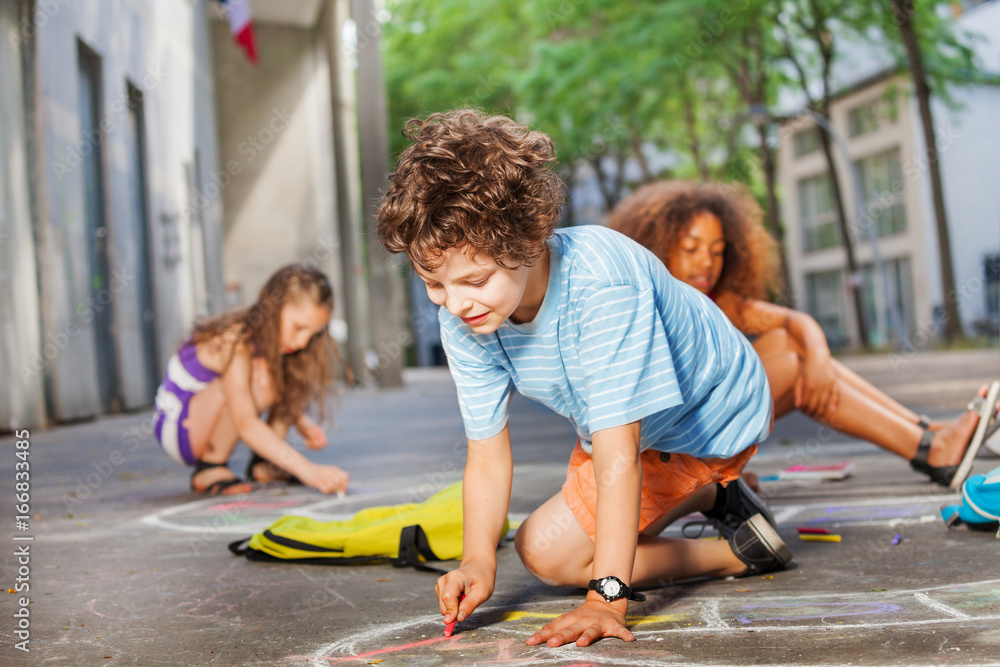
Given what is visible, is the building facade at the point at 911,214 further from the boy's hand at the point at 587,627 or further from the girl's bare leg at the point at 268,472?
the boy's hand at the point at 587,627

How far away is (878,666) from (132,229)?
11709 mm

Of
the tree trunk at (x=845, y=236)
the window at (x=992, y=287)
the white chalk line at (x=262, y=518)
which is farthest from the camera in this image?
the window at (x=992, y=287)

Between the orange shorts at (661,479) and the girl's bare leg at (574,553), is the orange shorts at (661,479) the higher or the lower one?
the higher one

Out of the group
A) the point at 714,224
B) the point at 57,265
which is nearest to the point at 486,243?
the point at 714,224

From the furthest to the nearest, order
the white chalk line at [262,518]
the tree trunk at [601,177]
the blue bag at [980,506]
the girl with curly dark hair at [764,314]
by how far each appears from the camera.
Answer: the tree trunk at [601,177] < the white chalk line at [262,518] < the girl with curly dark hair at [764,314] < the blue bag at [980,506]

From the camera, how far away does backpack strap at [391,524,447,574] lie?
2.83 meters

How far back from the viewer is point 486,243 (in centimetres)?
186

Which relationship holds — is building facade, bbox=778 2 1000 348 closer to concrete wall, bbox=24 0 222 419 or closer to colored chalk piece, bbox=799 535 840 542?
concrete wall, bbox=24 0 222 419

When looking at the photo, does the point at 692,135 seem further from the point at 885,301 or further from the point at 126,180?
the point at 126,180

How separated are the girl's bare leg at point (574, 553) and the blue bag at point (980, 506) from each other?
825 millimetres

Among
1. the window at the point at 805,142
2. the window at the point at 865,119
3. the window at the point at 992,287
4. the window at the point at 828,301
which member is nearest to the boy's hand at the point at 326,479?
the window at the point at 992,287

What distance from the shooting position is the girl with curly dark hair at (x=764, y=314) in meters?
3.47

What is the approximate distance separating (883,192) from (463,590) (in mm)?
29838

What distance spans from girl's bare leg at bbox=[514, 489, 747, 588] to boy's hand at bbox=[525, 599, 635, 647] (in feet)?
1.22
